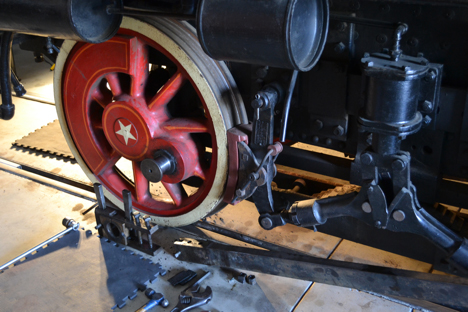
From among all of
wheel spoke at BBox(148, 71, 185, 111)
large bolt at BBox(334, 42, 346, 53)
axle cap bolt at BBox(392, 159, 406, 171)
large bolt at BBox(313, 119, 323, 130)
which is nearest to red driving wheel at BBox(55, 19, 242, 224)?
wheel spoke at BBox(148, 71, 185, 111)

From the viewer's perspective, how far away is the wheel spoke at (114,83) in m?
2.10

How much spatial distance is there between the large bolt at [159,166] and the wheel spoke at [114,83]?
14.1 inches

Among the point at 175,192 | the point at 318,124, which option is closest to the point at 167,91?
the point at 175,192

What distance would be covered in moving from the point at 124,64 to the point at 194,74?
13.5 inches

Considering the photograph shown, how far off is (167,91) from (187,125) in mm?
163

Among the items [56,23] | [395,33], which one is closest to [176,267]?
[56,23]

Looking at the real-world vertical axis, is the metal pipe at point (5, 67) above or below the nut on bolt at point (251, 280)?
above

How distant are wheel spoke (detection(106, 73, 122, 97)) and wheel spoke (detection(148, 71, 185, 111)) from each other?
20 cm

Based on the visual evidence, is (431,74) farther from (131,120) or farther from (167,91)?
(131,120)

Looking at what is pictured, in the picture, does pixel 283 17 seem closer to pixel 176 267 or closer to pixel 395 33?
pixel 395 33

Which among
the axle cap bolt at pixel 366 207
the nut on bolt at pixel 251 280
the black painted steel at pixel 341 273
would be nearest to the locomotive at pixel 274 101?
the axle cap bolt at pixel 366 207

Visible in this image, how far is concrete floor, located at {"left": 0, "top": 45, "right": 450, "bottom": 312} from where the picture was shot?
1879 millimetres

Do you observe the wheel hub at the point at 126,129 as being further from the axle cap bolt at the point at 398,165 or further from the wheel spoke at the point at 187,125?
the axle cap bolt at the point at 398,165

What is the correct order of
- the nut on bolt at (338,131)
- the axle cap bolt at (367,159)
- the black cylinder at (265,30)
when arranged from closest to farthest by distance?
the black cylinder at (265,30)
the axle cap bolt at (367,159)
the nut on bolt at (338,131)
